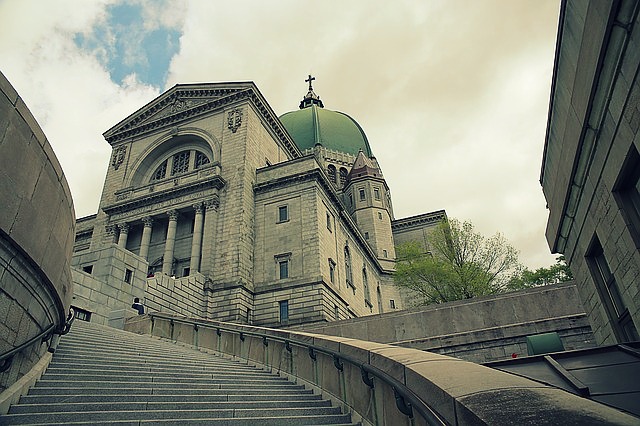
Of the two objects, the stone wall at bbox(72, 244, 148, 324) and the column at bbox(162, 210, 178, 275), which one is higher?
the column at bbox(162, 210, 178, 275)

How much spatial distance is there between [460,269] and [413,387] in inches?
1192

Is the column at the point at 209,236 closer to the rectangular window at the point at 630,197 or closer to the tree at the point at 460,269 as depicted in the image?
the tree at the point at 460,269

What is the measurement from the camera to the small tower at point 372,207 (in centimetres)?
5430

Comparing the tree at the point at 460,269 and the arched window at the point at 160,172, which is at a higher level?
the arched window at the point at 160,172

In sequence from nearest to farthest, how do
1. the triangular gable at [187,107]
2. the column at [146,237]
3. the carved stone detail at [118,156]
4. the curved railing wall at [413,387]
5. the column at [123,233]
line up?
the curved railing wall at [413,387]
the column at [146,237]
the column at [123,233]
the triangular gable at [187,107]
the carved stone detail at [118,156]

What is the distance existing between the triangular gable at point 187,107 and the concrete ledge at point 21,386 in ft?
107

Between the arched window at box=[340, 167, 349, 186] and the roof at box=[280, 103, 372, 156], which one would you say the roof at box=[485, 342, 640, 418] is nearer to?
the arched window at box=[340, 167, 349, 186]

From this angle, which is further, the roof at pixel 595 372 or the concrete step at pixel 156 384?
the concrete step at pixel 156 384

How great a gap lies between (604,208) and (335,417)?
18.9 feet

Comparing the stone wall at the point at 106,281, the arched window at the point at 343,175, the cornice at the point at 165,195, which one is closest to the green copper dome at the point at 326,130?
the arched window at the point at 343,175

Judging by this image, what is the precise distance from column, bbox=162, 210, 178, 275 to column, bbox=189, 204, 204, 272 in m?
1.58

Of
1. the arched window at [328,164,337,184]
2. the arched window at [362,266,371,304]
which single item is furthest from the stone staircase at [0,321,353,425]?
the arched window at [328,164,337,184]

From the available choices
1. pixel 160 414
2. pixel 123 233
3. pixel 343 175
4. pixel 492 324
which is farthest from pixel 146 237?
pixel 343 175

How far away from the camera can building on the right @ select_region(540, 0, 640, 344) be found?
560 cm
